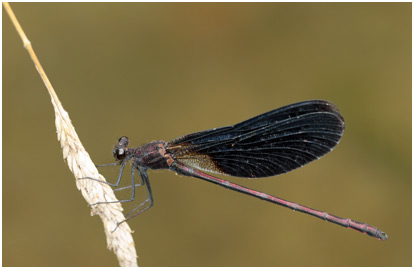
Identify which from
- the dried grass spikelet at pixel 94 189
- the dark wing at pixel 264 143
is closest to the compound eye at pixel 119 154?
the dark wing at pixel 264 143

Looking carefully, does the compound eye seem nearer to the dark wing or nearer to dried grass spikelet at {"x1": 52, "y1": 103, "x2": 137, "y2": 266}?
the dark wing

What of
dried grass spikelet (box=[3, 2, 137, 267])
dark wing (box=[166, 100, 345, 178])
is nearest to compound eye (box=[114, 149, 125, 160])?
dark wing (box=[166, 100, 345, 178])

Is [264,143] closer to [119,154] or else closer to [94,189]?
[119,154]

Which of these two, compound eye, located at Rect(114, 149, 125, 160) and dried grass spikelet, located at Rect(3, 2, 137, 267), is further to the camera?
compound eye, located at Rect(114, 149, 125, 160)

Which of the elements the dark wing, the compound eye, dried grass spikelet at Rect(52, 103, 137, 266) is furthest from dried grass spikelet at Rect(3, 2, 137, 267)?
the dark wing

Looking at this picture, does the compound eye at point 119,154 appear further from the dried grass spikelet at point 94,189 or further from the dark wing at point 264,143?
the dried grass spikelet at point 94,189

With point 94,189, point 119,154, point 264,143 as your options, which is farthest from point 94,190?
point 264,143

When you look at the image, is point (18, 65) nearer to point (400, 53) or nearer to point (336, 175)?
point (336, 175)

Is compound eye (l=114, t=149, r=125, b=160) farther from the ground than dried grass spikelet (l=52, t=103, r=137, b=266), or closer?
farther from the ground

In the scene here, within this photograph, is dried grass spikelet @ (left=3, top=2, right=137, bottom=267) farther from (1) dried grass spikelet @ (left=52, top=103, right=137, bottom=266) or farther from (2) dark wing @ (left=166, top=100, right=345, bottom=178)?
(2) dark wing @ (left=166, top=100, right=345, bottom=178)
